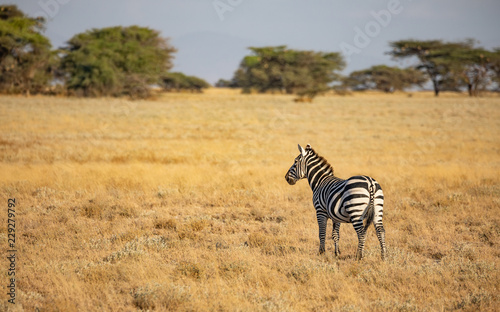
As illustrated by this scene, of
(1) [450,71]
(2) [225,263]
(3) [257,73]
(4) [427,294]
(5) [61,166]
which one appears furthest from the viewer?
(3) [257,73]

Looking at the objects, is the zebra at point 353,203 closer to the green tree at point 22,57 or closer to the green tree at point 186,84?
the green tree at point 22,57

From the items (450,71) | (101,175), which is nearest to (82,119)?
(101,175)

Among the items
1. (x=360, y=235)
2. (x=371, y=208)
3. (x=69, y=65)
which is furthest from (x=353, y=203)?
(x=69, y=65)

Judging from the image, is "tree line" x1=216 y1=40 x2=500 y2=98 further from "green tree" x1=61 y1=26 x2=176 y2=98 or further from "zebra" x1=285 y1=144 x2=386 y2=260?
"zebra" x1=285 y1=144 x2=386 y2=260

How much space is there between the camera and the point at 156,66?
6297cm

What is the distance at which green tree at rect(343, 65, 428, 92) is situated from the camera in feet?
316

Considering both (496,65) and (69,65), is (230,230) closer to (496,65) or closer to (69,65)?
(69,65)

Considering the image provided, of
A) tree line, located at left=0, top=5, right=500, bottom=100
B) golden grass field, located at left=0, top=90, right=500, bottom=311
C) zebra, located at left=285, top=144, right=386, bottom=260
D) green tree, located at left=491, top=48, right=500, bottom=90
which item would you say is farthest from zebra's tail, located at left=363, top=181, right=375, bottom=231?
green tree, located at left=491, top=48, right=500, bottom=90

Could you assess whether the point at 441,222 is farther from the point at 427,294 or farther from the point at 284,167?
the point at 284,167

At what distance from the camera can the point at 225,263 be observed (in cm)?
668

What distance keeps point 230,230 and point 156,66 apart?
58015 mm

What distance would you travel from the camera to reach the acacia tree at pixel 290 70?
81.4 metres

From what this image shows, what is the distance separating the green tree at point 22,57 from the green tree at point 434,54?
63.6m

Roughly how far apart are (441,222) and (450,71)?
7449cm
